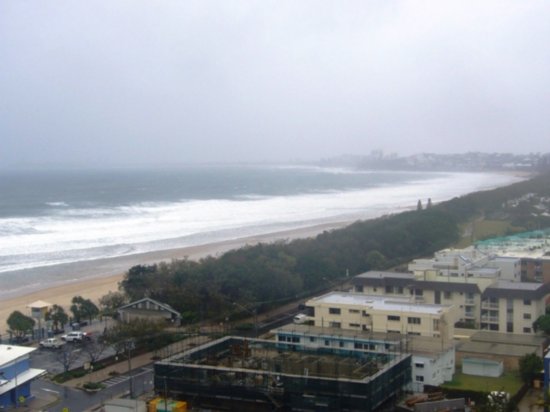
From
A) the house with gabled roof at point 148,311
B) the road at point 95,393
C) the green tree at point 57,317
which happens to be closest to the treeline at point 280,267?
the house with gabled roof at point 148,311

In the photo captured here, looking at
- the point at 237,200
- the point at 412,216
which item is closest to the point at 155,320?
the point at 412,216

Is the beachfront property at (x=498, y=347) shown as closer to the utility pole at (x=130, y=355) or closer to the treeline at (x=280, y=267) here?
the treeline at (x=280, y=267)

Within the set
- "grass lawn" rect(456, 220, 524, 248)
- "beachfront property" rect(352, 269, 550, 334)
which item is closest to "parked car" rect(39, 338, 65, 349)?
"beachfront property" rect(352, 269, 550, 334)

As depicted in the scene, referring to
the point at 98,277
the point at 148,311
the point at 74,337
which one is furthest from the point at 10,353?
the point at 98,277

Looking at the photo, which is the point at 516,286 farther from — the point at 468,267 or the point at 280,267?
the point at 280,267

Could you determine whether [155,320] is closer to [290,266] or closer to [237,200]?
[290,266]

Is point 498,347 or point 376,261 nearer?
point 498,347
